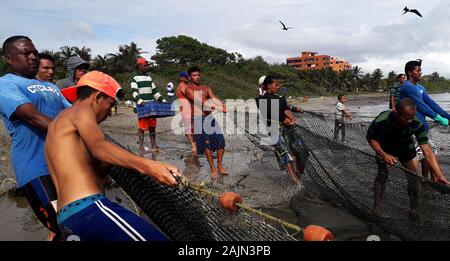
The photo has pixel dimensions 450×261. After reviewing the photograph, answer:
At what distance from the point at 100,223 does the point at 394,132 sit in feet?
10.9

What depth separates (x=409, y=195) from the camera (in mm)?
3533

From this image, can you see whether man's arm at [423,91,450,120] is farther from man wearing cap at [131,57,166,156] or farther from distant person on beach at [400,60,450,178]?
man wearing cap at [131,57,166,156]

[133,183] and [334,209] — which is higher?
[133,183]

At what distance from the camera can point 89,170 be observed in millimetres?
2104

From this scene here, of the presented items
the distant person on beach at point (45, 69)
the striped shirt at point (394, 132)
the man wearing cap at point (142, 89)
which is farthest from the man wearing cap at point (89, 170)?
the man wearing cap at point (142, 89)

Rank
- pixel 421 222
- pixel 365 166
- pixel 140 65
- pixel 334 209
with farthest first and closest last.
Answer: pixel 140 65 → pixel 334 209 → pixel 365 166 → pixel 421 222

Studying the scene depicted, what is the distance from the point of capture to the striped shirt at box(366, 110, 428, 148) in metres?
4.18

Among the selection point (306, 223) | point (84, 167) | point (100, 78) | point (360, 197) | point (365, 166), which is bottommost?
point (306, 223)

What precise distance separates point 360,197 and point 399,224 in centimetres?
65

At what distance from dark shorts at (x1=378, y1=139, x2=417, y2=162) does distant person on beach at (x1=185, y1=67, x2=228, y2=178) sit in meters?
2.88

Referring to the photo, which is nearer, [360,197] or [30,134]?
[30,134]

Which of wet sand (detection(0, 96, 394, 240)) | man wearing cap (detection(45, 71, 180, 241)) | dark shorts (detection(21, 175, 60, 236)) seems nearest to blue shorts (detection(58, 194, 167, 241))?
man wearing cap (detection(45, 71, 180, 241))
